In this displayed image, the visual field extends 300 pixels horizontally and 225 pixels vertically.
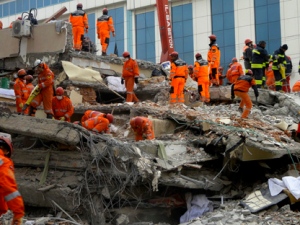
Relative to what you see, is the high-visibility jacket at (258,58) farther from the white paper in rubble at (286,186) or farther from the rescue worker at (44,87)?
the rescue worker at (44,87)

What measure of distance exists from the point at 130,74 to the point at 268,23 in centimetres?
1463

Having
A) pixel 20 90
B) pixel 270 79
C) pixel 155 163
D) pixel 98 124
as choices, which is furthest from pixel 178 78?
pixel 155 163

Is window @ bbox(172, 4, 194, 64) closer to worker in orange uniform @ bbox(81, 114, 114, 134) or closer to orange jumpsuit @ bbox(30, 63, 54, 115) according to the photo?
orange jumpsuit @ bbox(30, 63, 54, 115)

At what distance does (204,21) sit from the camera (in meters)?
29.1

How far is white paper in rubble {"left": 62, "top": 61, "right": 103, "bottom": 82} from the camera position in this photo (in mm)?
15289

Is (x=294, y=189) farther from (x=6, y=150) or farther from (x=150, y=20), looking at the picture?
(x=150, y=20)

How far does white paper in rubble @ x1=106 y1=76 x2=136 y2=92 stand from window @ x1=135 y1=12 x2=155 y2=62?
1480cm

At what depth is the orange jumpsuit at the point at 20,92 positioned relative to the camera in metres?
12.7

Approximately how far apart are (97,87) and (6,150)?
982 centimetres

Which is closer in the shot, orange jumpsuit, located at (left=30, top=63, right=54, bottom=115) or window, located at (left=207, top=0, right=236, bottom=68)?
orange jumpsuit, located at (left=30, top=63, right=54, bottom=115)

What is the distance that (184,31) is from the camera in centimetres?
2981

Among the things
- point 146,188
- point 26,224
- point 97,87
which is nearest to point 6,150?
point 26,224

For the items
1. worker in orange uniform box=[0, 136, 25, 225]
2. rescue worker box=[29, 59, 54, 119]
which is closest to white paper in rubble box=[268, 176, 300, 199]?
rescue worker box=[29, 59, 54, 119]

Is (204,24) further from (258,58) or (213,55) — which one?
(258,58)
